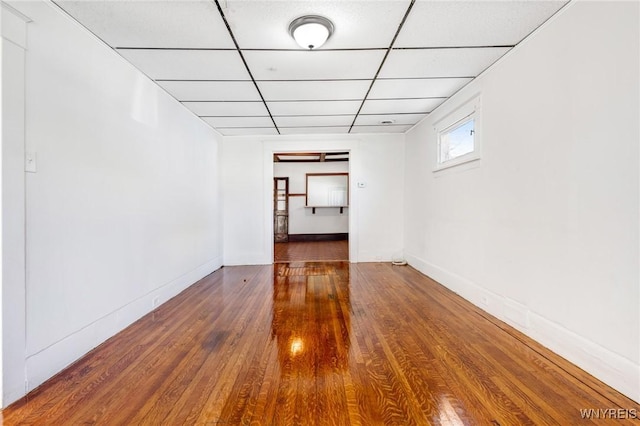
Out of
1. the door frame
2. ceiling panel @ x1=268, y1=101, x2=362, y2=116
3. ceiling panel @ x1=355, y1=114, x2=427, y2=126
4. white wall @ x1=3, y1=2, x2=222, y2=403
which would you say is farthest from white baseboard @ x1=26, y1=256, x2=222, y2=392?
ceiling panel @ x1=355, y1=114, x2=427, y2=126

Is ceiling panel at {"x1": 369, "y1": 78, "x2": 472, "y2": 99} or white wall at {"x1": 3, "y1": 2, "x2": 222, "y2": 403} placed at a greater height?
ceiling panel at {"x1": 369, "y1": 78, "x2": 472, "y2": 99}

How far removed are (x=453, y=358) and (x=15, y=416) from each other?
249 centimetres

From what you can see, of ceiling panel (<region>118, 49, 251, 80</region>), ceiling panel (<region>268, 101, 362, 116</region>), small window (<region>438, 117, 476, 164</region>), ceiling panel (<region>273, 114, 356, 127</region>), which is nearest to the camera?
ceiling panel (<region>118, 49, 251, 80</region>)

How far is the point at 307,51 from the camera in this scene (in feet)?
7.74

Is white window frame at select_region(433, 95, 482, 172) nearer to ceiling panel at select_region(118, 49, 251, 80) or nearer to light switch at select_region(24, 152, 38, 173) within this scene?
ceiling panel at select_region(118, 49, 251, 80)

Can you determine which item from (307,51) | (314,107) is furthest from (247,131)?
(307,51)

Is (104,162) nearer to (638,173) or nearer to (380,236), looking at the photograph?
(638,173)

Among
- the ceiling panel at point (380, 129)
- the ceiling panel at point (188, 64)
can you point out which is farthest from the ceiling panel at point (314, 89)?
the ceiling panel at point (380, 129)

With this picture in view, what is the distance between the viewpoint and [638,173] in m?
1.48

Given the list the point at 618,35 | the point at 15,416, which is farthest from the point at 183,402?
the point at 618,35

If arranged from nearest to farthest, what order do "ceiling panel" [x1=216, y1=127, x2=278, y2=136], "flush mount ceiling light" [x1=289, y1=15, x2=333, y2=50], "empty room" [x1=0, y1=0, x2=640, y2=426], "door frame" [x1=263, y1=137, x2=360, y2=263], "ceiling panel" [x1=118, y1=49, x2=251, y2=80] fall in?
"empty room" [x1=0, y1=0, x2=640, y2=426], "flush mount ceiling light" [x1=289, y1=15, x2=333, y2=50], "ceiling panel" [x1=118, y1=49, x2=251, y2=80], "ceiling panel" [x1=216, y1=127, x2=278, y2=136], "door frame" [x1=263, y1=137, x2=360, y2=263]

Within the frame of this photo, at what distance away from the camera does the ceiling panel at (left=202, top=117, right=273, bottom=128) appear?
410cm

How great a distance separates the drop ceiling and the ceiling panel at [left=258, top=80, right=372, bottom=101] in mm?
11

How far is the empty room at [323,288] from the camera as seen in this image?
1510 mm
